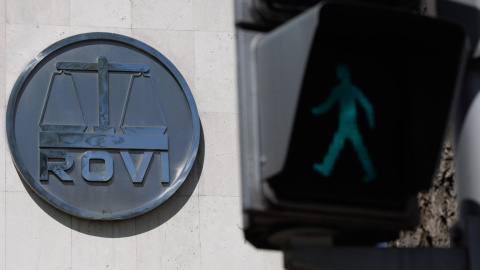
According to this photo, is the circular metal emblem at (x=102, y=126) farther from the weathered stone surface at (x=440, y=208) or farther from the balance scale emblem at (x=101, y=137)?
the weathered stone surface at (x=440, y=208)

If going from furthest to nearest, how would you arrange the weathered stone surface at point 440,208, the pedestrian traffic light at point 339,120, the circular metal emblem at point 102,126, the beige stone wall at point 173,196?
1. the circular metal emblem at point 102,126
2. the beige stone wall at point 173,196
3. the weathered stone surface at point 440,208
4. the pedestrian traffic light at point 339,120

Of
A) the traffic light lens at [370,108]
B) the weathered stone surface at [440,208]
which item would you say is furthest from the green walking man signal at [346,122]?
the weathered stone surface at [440,208]

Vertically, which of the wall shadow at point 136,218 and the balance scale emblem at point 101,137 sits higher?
the balance scale emblem at point 101,137

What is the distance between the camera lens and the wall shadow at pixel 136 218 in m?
12.1

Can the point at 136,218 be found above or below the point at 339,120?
below

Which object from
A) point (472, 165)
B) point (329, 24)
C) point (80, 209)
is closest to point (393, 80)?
point (329, 24)

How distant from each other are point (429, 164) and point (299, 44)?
0.52 m

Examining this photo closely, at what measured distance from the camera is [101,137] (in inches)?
484

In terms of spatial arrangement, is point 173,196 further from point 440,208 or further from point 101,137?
point 440,208

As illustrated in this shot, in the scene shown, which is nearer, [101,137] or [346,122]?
[346,122]

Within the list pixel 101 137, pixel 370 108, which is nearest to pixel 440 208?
pixel 370 108

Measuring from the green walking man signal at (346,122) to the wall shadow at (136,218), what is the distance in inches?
384

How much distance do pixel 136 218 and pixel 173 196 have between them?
509 mm

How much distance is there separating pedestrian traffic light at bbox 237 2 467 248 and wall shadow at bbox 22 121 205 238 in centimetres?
954
